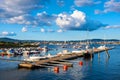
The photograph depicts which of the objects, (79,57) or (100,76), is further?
(79,57)

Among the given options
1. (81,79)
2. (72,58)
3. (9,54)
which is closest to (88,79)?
(81,79)

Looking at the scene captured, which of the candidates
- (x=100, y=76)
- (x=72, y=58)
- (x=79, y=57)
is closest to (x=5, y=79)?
(x=100, y=76)

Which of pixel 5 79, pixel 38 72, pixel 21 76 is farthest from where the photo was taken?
pixel 38 72

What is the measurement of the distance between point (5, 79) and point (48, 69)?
1536 cm

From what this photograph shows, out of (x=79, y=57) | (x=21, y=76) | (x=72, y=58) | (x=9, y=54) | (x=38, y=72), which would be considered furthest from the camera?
(x=9, y=54)

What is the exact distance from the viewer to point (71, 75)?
56.0 m

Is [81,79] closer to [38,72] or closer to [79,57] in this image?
[38,72]

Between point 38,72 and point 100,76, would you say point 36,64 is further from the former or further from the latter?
point 100,76

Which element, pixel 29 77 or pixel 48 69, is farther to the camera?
pixel 48 69

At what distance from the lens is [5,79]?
168 feet

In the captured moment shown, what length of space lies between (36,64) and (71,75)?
1344 cm

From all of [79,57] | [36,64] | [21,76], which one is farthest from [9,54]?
[21,76]

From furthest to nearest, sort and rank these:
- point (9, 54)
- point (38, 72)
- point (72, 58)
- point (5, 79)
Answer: point (9, 54) → point (72, 58) → point (38, 72) → point (5, 79)

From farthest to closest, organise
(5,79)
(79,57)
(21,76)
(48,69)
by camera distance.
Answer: (79,57)
(48,69)
(21,76)
(5,79)
